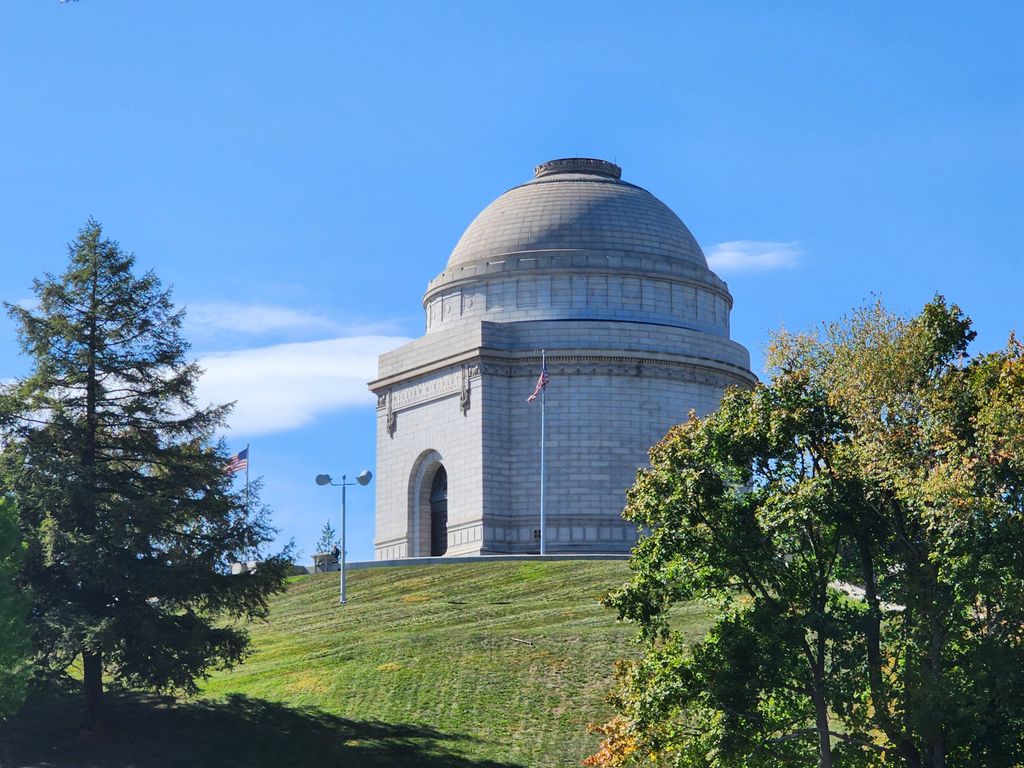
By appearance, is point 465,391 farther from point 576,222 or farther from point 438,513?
point 576,222

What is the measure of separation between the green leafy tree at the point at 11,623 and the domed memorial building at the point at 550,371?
32.4 meters

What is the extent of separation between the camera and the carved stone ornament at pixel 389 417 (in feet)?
242

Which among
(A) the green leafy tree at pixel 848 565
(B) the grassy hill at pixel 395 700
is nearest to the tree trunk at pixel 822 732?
(A) the green leafy tree at pixel 848 565

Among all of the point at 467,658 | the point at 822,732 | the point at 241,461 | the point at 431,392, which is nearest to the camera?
the point at 822,732

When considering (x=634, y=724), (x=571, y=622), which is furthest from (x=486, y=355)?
(x=634, y=724)

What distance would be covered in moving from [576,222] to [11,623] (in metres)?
41.3

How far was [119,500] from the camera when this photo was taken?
37.6 m

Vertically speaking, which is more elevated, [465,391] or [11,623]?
[465,391]

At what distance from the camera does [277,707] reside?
39.1m

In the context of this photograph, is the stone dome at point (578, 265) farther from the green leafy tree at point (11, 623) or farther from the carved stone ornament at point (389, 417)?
the green leafy tree at point (11, 623)

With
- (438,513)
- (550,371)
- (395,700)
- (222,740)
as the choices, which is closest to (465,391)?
(550,371)

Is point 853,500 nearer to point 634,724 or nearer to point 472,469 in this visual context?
point 634,724

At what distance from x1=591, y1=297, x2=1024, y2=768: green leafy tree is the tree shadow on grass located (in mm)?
5833

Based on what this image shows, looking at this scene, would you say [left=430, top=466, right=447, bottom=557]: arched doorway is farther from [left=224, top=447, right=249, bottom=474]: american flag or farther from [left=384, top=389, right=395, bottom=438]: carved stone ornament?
[left=224, top=447, right=249, bottom=474]: american flag
